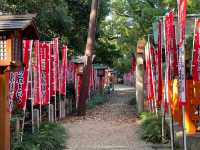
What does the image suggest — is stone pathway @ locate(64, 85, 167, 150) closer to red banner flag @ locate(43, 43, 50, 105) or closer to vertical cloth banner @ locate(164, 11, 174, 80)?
red banner flag @ locate(43, 43, 50, 105)

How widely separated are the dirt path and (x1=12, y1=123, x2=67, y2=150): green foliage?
702 millimetres

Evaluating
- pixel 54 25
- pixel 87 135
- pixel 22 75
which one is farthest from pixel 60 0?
pixel 22 75

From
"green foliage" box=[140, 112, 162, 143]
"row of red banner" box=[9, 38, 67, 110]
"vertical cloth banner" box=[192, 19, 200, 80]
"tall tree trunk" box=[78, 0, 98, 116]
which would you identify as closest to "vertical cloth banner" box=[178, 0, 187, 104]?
"vertical cloth banner" box=[192, 19, 200, 80]

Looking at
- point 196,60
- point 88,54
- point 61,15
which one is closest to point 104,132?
point 196,60

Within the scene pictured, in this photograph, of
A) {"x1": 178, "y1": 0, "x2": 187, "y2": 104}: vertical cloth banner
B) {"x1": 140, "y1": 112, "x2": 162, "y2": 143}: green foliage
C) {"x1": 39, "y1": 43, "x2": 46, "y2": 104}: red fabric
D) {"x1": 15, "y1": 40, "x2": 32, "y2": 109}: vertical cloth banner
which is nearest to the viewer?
{"x1": 178, "y1": 0, "x2": 187, "y2": 104}: vertical cloth banner

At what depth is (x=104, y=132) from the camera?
51.1ft

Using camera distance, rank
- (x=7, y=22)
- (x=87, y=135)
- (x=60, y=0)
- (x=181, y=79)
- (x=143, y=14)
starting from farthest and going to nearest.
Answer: (x=143, y=14), (x=60, y=0), (x=87, y=135), (x=181, y=79), (x=7, y=22)

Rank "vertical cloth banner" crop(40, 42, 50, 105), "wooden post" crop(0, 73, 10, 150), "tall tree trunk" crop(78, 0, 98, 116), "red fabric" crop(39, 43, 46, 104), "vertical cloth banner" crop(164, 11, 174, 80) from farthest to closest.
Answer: "tall tree trunk" crop(78, 0, 98, 116), "vertical cloth banner" crop(40, 42, 50, 105), "red fabric" crop(39, 43, 46, 104), "vertical cloth banner" crop(164, 11, 174, 80), "wooden post" crop(0, 73, 10, 150)

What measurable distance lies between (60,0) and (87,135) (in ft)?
25.5

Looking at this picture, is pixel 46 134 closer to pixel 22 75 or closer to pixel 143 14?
pixel 22 75

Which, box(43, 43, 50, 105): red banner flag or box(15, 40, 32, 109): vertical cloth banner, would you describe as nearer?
box(15, 40, 32, 109): vertical cloth banner

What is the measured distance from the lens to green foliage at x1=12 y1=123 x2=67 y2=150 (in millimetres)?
9208

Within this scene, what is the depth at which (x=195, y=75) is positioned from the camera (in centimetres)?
978

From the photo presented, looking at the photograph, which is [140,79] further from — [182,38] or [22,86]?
[182,38]
